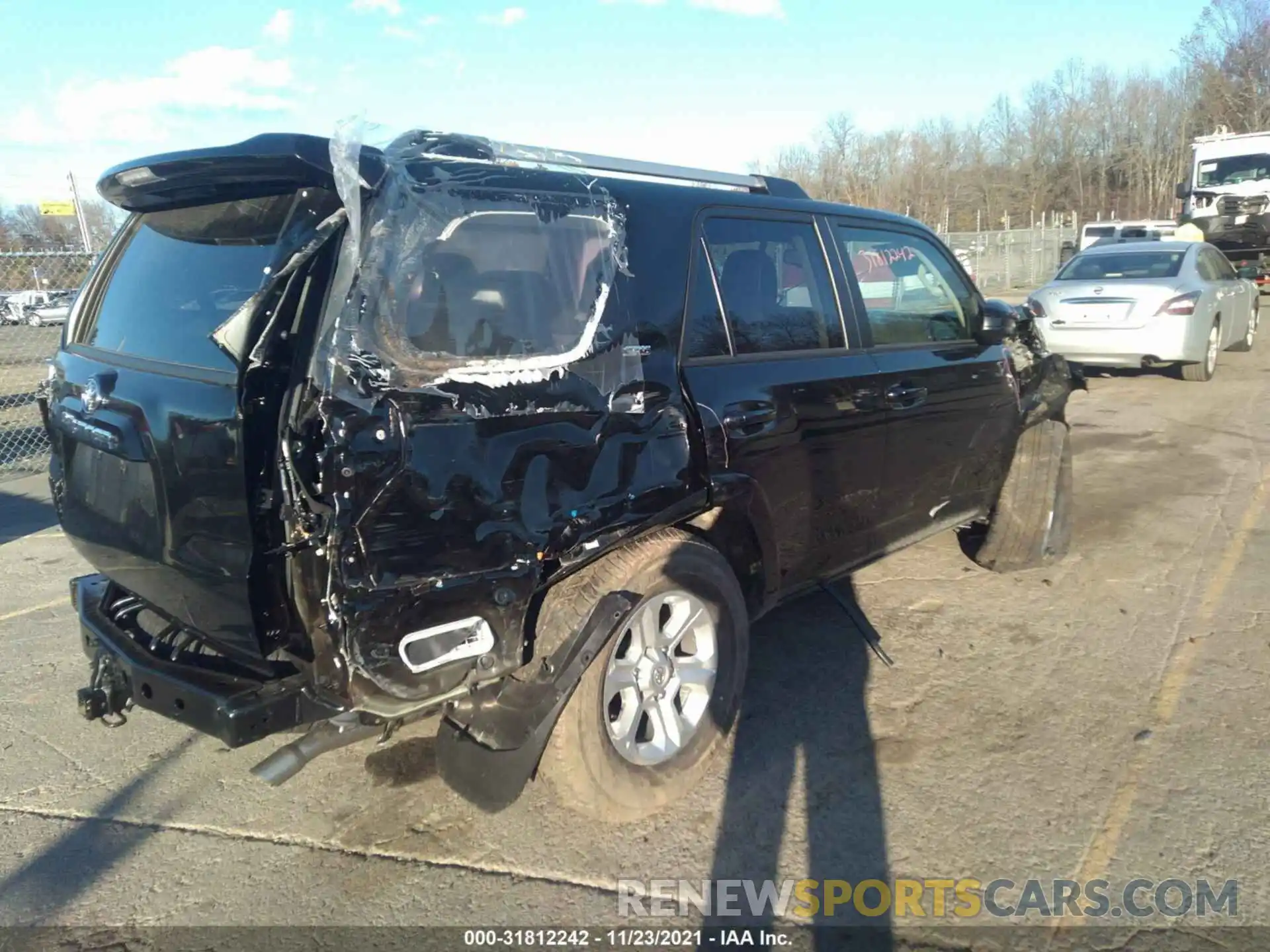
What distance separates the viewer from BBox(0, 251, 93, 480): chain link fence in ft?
29.4

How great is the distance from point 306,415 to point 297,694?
0.74 meters

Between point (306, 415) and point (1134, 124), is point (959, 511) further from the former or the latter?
point (1134, 124)

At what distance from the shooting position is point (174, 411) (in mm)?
2621

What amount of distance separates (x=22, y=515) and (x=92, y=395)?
208 inches

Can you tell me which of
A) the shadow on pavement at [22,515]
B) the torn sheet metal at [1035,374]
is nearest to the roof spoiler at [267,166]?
the torn sheet metal at [1035,374]

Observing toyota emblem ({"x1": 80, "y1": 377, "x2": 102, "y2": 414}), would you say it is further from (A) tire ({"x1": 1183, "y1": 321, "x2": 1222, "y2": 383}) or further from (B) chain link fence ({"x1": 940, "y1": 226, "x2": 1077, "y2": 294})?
(B) chain link fence ({"x1": 940, "y1": 226, "x2": 1077, "y2": 294})

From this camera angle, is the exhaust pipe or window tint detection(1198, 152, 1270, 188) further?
window tint detection(1198, 152, 1270, 188)

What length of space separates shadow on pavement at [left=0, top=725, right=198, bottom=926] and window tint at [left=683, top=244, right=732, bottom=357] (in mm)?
2351

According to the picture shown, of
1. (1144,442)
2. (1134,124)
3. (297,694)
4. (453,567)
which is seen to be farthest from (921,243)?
(1134,124)

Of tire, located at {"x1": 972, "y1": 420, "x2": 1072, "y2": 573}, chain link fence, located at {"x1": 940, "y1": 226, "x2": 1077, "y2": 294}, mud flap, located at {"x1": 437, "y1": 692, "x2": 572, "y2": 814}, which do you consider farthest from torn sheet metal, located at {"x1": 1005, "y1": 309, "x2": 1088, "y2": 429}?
chain link fence, located at {"x1": 940, "y1": 226, "x2": 1077, "y2": 294}

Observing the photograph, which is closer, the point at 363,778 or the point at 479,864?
the point at 479,864

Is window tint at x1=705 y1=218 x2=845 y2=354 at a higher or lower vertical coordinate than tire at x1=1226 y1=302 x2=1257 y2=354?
higher

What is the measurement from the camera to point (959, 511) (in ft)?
15.9

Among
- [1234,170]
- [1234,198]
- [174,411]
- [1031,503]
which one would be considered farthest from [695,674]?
[1234,170]
